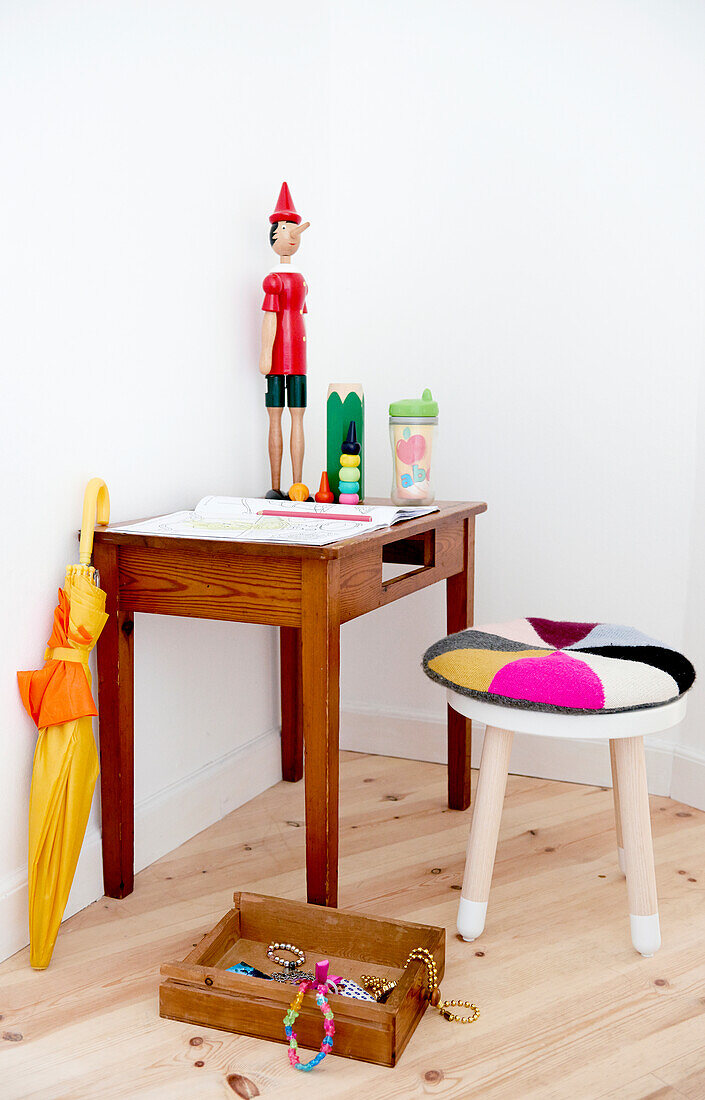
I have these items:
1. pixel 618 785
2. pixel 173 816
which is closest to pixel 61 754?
pixel 173 816

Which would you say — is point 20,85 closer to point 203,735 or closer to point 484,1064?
point 203,735

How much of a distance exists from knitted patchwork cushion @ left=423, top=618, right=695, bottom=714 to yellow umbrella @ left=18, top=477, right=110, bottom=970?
51 centimetres

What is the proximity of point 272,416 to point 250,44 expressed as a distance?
2.31 feet

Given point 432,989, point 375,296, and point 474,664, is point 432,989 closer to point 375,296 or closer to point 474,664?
point 474,664

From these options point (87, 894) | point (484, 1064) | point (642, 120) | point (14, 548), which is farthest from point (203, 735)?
point (642, 120)

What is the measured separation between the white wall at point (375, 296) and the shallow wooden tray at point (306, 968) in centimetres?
30

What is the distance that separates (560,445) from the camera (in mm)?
2057

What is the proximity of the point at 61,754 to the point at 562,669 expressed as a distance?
0.70 meters

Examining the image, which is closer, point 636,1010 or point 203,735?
point 636,1010

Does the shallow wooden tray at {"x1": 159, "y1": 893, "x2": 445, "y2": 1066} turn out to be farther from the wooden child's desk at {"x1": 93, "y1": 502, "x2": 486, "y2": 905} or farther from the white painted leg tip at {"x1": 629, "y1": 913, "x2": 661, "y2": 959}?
the white painted leg tip at {"x1": 629, "y1": 913, "x2": 661, "y2": 959}

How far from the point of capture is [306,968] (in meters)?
1.37

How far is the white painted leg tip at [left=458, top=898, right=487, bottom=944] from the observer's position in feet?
4.74

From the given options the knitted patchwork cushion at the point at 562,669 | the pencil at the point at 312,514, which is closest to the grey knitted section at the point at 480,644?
the knitted patchwork cushion at the point at 562,669

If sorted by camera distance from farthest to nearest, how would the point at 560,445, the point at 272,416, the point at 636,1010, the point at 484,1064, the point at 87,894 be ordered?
the point at 560,445 < the point at 272,416 < the point at 87,894 < the point at 636,1010 < the point at 484,1064
